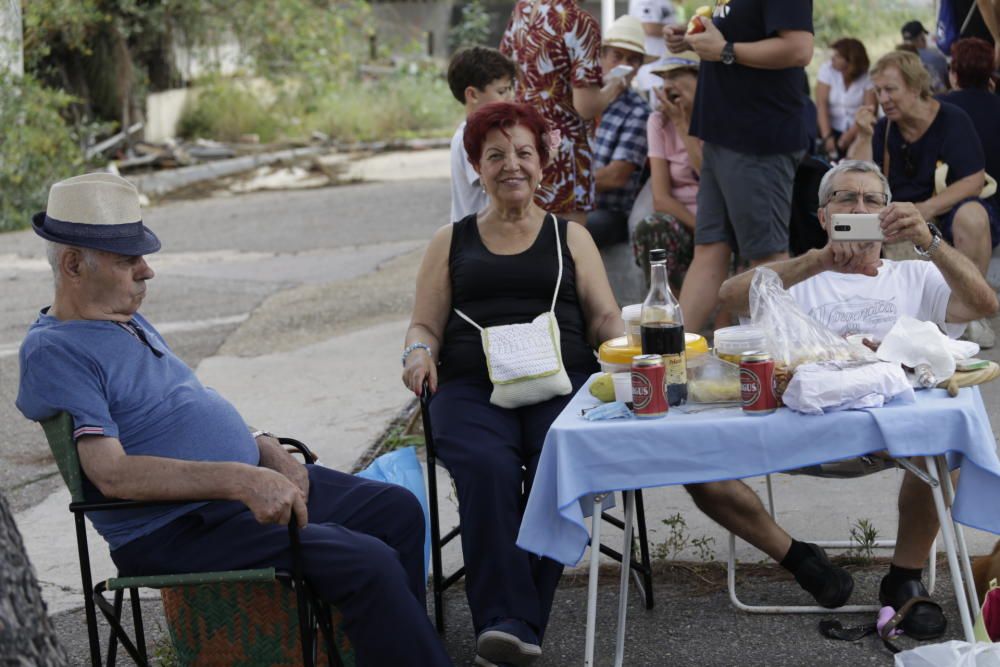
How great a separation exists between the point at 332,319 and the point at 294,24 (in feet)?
36.1

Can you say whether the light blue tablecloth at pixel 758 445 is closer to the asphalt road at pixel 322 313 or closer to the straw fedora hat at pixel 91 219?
the asphalt road at pixel 322 313

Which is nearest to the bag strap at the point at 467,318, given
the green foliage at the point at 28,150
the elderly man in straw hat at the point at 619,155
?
the elderly man in straw hat at the point at 619,155

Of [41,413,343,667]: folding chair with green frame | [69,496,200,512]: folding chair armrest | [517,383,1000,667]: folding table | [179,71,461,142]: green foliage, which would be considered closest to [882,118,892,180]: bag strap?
[517,383,1000,667]: folding table

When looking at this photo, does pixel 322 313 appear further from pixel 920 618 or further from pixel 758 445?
pixel 758 445

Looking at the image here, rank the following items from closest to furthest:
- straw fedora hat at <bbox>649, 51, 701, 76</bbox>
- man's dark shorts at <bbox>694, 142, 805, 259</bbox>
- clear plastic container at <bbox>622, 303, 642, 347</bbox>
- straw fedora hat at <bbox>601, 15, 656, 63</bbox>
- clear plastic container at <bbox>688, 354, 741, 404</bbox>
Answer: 1. clear plastic container at <bbox>688, 354, 741, 404</bbox>
2. clear plastic container at <bbox>622, 303, 642, 347</bbox>
3. man's dark shorts at <bbox>694, 142, 805, 259</bbox>
4. straw fedora hat at <bbox>649, 51, 701, 76</bbox>
5. straw fedora hat at <bbox>601, 15, 656, 63</bbox>

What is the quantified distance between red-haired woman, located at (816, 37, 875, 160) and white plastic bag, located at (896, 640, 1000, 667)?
6.83m

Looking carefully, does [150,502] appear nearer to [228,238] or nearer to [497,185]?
[497,185]

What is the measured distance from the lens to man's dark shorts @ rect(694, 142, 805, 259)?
17.6 feet

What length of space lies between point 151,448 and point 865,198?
6.91 feet

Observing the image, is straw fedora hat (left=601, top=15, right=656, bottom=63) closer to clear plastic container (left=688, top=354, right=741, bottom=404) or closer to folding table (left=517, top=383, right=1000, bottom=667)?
clear plastic container (left=688, top=354, right=741, bottom=404)

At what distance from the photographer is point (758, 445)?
2998 mm

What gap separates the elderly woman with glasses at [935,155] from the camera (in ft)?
19.4

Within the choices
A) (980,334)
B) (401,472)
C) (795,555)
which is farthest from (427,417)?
(980,334)

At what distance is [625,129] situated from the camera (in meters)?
6.59
